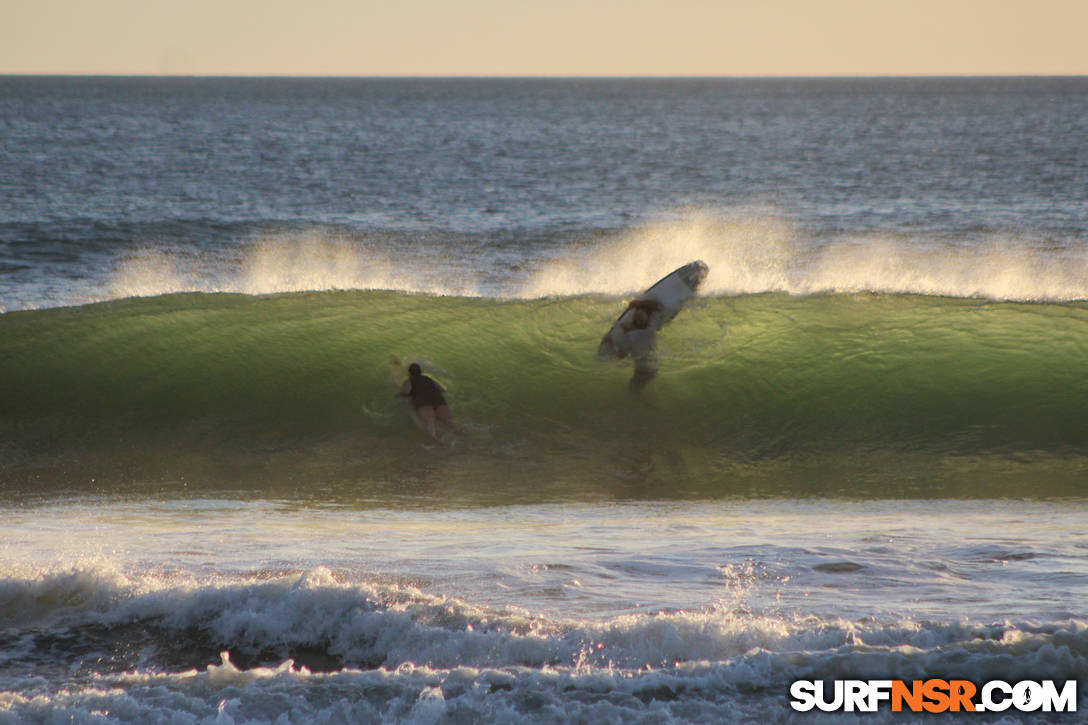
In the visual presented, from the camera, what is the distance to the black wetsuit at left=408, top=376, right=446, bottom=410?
1000 centimetres

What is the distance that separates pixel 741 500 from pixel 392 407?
135 inches

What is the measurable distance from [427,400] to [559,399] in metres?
1.23

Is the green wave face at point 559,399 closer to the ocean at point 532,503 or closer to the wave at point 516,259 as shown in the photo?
the ocean at point 532,503

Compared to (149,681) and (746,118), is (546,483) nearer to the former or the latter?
(149,681)

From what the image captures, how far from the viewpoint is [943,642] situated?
5.14m

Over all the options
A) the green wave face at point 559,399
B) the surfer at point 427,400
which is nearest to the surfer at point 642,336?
the green wave face at point 559,399

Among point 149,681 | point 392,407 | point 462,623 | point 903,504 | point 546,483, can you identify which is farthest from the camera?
point 392,407

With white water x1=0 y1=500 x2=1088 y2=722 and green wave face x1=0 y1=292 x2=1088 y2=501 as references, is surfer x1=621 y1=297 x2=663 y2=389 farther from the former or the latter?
white water x1=0 y1=500 x2=1088 y2=722

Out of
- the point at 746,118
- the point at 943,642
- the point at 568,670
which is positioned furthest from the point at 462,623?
the point at 746,118

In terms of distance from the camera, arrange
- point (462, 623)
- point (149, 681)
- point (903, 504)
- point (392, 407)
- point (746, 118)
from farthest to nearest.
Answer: point (746, 118) → point (392, 407) → point (903, 504) → point (462, 623) → point (149, 681)
